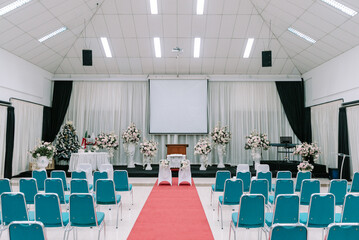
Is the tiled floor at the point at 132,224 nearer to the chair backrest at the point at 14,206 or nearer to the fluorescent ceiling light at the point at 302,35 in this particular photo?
the chair backrest at the point at 14,206

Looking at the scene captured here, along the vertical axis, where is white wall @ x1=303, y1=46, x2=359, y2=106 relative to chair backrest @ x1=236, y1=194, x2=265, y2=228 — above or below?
above

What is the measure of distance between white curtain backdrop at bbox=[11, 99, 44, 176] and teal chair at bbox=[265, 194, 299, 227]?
10.2m

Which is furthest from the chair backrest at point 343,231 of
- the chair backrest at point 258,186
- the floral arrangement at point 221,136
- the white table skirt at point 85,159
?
the floral arrangement at point 221,136

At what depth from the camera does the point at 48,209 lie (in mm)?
3717

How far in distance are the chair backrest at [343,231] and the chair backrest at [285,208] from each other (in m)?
1.24

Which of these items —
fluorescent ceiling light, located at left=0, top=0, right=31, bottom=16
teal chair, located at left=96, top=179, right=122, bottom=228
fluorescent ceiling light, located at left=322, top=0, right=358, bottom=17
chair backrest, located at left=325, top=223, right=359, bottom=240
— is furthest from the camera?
fluorescent ceiling light, located at left=0, top=0, right=31, bottom=16

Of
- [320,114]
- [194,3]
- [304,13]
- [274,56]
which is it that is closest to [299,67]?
[274,56]

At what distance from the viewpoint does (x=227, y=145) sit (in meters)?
14.1

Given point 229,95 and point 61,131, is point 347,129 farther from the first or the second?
point 61,131

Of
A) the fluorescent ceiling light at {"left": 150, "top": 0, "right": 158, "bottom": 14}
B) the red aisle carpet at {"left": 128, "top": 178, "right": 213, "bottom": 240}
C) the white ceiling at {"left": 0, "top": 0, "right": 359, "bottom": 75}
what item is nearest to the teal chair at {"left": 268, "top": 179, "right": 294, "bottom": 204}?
the red aisle carpet at {"left": 128, "top": 178, "right": 213, "bottom": 240}

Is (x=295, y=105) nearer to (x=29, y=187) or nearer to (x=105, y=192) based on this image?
(x=105, y=192)

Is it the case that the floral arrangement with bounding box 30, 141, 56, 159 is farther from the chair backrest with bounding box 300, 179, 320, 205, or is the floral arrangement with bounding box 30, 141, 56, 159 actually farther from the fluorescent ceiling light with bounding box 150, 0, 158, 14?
the chair backrest with bounding box 300, 179, 320, 205

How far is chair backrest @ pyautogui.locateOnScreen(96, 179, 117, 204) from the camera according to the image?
4.98 meters

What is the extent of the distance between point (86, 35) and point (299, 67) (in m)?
10.3
